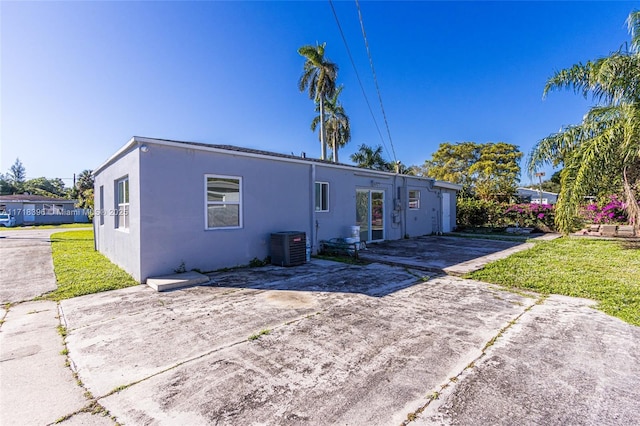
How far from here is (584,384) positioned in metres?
2.56

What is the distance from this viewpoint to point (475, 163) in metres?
33.2

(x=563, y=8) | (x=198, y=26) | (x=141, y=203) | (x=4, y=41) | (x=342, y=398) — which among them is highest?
(x=563, y=8)

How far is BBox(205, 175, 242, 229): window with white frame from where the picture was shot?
23.6 ft

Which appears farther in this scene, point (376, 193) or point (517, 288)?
point (376, 193)

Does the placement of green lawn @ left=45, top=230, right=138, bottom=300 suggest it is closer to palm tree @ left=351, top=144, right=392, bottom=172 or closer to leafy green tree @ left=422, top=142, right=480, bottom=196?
palm tree @ left=351, top=144, right=392, bottom=172

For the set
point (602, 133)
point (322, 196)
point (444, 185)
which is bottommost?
point (322, 196)

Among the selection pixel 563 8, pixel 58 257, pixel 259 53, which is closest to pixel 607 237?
pixel 563 8

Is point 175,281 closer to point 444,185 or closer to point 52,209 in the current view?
point 444,185

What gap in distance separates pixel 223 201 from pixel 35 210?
37.8 meters

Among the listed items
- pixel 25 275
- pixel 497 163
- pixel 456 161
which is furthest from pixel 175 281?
pixel 456 161

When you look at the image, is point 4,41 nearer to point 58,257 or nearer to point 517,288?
point 58,257

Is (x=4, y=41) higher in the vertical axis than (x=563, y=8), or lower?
lower

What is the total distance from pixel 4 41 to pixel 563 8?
57.1ft

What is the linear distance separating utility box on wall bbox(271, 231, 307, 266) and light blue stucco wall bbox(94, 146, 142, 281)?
311 cm
